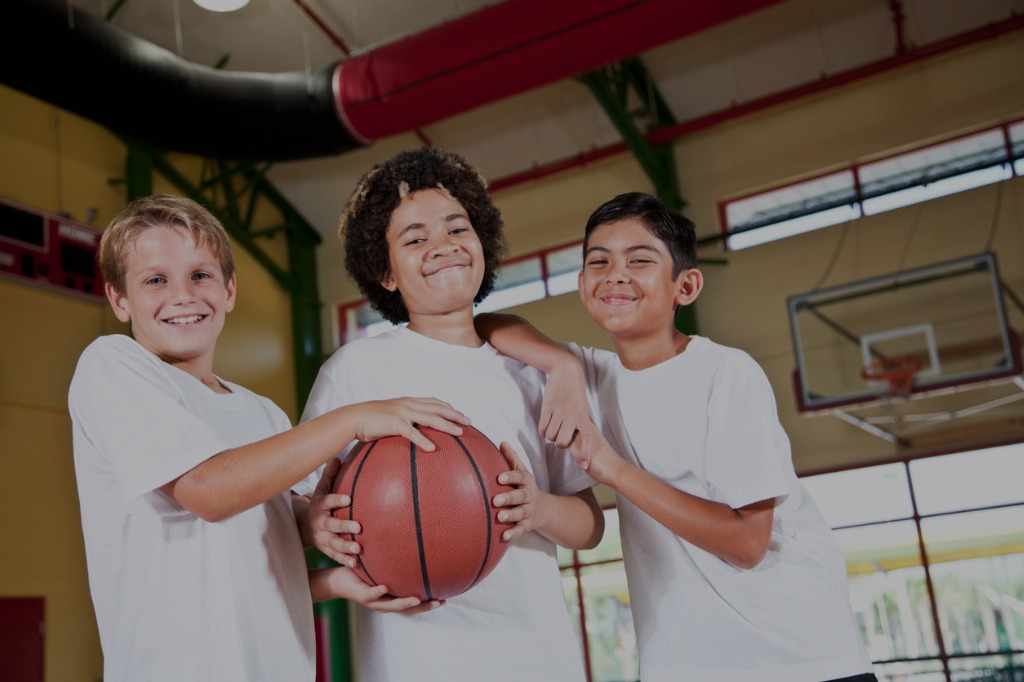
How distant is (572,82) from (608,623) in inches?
208

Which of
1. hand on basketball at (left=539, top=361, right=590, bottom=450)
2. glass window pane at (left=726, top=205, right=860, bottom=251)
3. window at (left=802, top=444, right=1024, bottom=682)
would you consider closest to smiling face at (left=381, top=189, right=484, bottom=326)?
hand on basketball at (left=539, top=361, right=590, bottom=450)

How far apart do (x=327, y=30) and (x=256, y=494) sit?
27.3 ft

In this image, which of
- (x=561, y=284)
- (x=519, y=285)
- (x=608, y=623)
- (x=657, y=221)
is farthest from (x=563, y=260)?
(x=657, y=221)

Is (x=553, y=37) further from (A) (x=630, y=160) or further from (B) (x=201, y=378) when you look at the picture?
(B) (x=201, y=378)

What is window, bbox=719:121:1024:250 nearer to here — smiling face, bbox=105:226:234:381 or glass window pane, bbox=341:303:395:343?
glass window pane, bbox=341:303:395:343

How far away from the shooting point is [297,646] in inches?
76.4

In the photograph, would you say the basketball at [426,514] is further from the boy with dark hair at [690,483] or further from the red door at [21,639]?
the red door at [21,639]

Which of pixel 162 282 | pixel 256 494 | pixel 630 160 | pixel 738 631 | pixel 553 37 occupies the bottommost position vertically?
pixel 738 631

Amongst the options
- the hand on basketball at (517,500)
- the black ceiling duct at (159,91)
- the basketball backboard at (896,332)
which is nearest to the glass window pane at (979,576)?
the basketball backboard at (896,332)

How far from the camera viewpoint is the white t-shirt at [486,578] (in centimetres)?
193

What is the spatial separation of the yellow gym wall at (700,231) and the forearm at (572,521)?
6620mm

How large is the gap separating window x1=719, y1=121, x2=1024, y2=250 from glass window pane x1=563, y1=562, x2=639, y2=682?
138 inches

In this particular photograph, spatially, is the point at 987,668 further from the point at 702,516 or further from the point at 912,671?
the point at 702,516

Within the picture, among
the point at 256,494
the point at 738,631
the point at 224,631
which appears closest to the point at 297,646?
the point at 224,631
